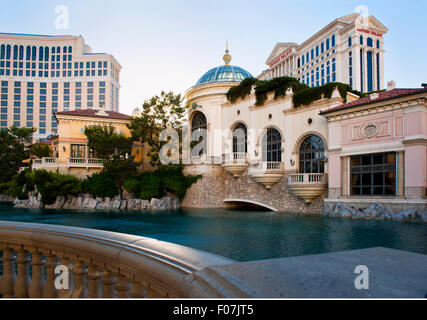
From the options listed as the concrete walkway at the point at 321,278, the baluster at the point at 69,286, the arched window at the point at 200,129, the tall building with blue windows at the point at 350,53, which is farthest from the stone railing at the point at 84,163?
the tall building with blue windows at the point at 350,53

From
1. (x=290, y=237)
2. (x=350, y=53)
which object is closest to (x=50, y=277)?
(x=290, y=237)

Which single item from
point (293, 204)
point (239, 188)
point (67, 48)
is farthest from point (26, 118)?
point (293, 204)

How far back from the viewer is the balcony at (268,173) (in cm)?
2138

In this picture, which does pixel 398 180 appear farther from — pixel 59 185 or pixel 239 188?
pixel 59 185

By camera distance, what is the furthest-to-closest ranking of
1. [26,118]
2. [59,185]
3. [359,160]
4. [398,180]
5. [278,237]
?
1. [26,118]
2. [59,185]
3. [359,160]
4. [398,180]
5. [278,237]

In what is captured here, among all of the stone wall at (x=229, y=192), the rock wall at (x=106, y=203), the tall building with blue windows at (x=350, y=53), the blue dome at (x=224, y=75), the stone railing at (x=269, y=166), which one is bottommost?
the rock wall at (x=106, y=203)

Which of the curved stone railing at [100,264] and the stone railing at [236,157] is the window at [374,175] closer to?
the stone railing at [236,157]

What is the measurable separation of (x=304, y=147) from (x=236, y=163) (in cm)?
582

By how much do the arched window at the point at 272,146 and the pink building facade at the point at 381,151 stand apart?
179 inches

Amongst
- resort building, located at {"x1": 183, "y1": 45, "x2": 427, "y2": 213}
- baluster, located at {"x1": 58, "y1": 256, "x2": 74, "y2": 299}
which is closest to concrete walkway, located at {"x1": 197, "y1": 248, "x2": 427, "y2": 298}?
baluster, located at {"x1": 58, "y1": 256, "x2": 74, "y2": 299}

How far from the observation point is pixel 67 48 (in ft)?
299

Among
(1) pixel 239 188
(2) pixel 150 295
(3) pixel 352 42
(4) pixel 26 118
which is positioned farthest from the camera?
(4) pixel 26 118

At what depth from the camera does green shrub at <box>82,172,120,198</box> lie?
88.3ft

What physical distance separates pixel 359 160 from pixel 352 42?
4294cm
